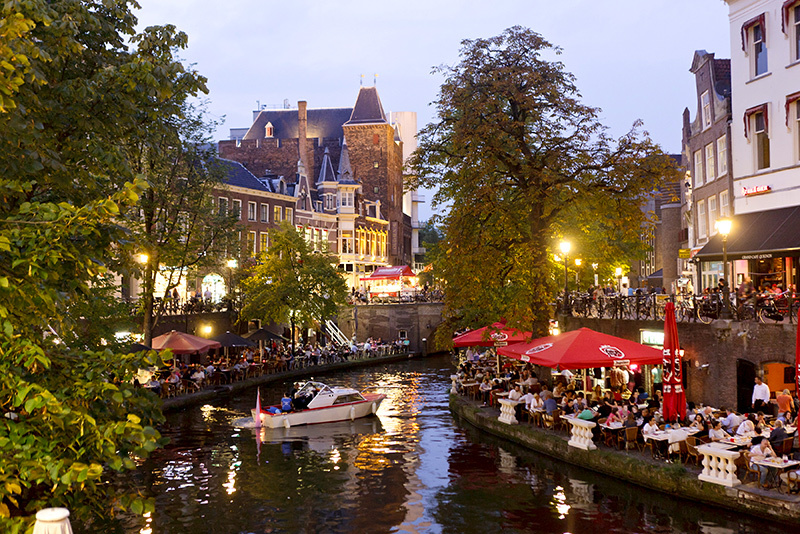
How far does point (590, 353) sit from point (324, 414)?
11.4 metres

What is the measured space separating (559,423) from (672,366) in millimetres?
4876

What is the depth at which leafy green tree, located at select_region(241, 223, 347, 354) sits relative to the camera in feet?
154

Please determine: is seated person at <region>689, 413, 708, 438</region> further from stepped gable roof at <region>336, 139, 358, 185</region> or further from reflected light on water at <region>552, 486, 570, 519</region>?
stepped gable roof at <region>336, 139, 358, 185</region>

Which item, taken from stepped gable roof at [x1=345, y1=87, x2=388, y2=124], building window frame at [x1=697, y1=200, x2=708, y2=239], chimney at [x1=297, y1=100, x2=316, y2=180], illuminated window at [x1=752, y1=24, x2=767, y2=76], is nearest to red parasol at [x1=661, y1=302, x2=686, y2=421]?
illuminated window at [x1=752, y1=24, x2=767, y2=76]

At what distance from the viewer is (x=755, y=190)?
87.0 feet

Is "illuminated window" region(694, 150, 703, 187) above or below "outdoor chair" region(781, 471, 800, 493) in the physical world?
above

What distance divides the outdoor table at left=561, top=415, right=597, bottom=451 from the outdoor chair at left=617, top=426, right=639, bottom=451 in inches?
26.9

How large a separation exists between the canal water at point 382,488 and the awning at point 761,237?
9.99 metres

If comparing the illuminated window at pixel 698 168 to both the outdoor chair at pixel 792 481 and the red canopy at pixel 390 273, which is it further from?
the red canopy at pixel 390 273

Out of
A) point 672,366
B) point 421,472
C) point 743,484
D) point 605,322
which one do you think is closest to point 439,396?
point 605,322

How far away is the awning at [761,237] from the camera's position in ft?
77.6

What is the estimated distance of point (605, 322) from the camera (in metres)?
30.0

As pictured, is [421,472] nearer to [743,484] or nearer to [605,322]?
[743,484]

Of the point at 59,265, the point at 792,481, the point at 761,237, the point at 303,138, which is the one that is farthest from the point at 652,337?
the point at 303,138
